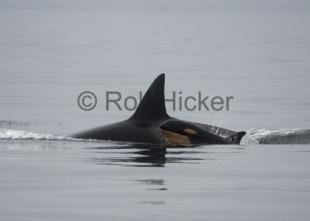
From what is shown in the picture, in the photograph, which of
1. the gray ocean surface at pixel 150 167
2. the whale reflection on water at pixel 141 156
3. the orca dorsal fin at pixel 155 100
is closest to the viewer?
the gray ocean surface at pixel 150 167

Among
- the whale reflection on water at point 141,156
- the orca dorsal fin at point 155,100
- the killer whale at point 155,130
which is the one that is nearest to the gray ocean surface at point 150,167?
the whale reflection on water at point 141,156

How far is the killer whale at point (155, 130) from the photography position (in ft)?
73.6

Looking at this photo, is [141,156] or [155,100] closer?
[141,156]

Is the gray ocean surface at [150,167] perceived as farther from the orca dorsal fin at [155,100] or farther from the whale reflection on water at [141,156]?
the orca dorsal fin at [155,100]

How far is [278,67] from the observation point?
59.9 m

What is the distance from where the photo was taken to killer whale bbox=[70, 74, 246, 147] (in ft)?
73.6

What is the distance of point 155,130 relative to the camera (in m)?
22.7

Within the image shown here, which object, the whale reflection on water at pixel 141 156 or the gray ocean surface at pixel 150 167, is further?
the whale reflection on water at pixel 141 156

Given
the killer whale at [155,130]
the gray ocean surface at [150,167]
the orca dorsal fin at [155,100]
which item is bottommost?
the gray ocean surface at [150,167]

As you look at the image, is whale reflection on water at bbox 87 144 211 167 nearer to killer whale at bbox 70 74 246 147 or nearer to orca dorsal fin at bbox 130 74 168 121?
killer whale at bbox 70 74 246 147

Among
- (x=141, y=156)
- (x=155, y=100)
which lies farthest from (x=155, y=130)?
(x=141, y=156)

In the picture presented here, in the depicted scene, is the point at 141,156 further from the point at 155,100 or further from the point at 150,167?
the point at 155,100

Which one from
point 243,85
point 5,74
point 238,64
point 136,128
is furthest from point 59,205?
point 238,64

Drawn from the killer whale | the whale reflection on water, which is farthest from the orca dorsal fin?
the whale reflection on water
